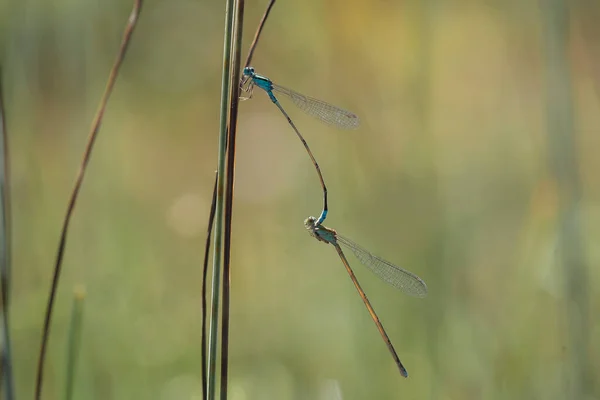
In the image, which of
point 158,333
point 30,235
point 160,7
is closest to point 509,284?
point 158,333

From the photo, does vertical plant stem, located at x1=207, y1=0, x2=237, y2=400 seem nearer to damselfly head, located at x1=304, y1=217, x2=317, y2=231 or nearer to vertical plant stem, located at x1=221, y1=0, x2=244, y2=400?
vertical plant stem, located at x1=221, y1=0, x2=244, y2=400

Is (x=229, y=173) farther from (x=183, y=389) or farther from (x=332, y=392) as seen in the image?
(x=183, y=389)

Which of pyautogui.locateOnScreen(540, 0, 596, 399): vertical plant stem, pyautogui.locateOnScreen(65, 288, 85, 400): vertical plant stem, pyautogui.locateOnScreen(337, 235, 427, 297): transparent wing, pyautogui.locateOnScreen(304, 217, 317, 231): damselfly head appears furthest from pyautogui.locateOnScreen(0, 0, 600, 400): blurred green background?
pyautogui.locateOnScreen(65, 288, 85, 400): vertical plant stem

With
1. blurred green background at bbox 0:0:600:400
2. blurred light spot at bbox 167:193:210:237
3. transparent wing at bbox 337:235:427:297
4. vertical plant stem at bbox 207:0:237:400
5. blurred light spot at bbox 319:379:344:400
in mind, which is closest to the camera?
vertical plant stem at bbox 207:0:237:400

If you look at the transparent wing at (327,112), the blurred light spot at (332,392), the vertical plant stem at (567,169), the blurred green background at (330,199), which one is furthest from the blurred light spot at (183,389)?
the vertical plant stem at (567,169)

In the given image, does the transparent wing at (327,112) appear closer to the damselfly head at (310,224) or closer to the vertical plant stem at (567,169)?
the damselfly head at (310,224)

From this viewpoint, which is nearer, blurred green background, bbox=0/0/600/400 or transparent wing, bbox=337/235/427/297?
blurred green background, bbox=0/0/600/400
